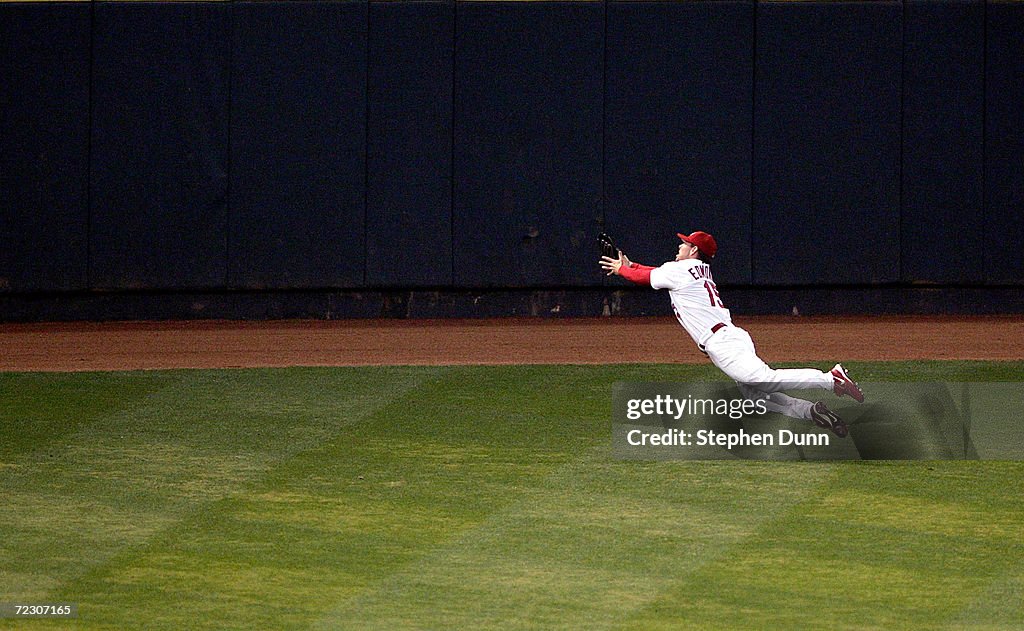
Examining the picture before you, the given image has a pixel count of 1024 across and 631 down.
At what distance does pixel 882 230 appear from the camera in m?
15.4

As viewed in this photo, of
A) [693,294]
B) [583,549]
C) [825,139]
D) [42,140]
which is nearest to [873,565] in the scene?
[583,549]

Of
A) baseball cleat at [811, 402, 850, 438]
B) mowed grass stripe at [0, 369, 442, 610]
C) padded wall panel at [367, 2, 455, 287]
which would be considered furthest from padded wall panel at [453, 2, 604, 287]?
baseball cleat at [811, 402, 850, 438]

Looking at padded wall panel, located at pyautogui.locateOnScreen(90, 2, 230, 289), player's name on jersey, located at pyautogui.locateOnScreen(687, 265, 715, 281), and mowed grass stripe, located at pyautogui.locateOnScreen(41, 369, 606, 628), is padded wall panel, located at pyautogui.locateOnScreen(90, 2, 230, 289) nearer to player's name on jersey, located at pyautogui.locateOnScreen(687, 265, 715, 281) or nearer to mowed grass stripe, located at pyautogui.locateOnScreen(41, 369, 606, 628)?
mowed grass stripe, located at pyautogui.locateOnScreen(41, 369, 606, 628)

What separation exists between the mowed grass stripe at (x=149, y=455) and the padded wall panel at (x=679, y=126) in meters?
4.22

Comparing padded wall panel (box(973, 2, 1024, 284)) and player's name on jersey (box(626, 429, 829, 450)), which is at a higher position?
padded wall panel (box(973, 2, 1024, 284))

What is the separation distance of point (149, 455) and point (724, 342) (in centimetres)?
340

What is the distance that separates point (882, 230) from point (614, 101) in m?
3.04

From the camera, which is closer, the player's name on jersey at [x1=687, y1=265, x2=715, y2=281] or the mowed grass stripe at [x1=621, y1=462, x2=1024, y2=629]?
the mowed grass stripe at [x1=621, y1=462, x2=1024, y2=629]

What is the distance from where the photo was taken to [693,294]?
8938 mm

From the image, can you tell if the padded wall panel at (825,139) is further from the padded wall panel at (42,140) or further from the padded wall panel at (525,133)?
the padded wall panel at (42,140)

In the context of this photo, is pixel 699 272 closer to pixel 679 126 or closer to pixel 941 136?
pixel 679 126

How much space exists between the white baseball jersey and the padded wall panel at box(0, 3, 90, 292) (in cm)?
767

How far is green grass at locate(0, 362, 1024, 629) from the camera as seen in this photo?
5836 millimetres

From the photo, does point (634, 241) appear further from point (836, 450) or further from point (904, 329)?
point (836, 450)
